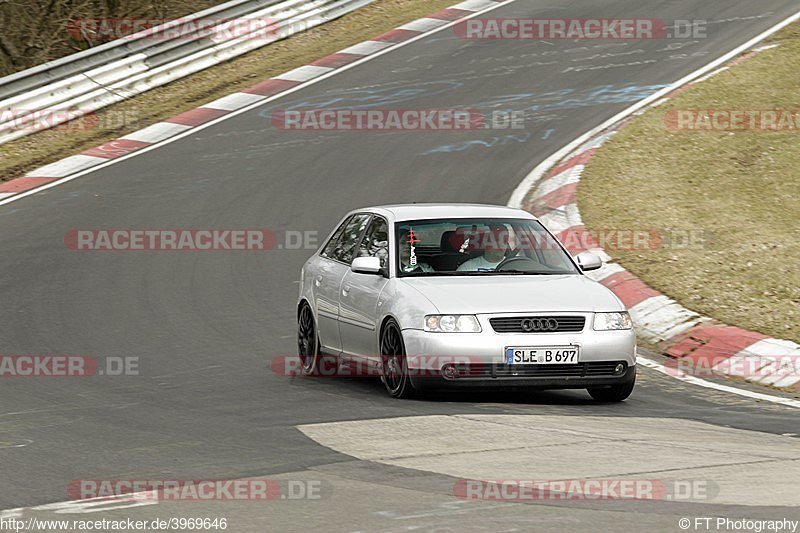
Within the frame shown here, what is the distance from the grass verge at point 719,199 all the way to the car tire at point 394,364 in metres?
3.51

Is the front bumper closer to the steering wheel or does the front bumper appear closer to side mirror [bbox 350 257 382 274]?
side mirror [bbox 350 257 382 274]

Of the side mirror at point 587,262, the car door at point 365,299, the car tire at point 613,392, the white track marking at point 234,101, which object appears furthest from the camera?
the white track marking at point 234,101

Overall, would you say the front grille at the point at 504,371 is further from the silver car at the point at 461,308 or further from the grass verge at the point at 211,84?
the grass verge at the point at 211,84

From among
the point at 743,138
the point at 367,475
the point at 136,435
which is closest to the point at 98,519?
the point at 367,475

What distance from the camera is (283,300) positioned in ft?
45.6

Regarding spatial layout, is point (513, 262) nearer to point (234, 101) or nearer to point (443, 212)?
point (443, 212)

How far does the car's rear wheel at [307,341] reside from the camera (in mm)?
11430

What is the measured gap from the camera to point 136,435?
8.45 meters

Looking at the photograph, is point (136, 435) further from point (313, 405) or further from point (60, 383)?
point (60, 383)

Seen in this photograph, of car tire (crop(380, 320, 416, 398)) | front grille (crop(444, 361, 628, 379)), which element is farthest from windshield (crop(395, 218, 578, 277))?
front grille (crop(444, 361, 628, 379))

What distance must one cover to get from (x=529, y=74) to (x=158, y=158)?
7105mm

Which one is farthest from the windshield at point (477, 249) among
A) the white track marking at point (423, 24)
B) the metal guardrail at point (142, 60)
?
the white track marking at point (423, 24)

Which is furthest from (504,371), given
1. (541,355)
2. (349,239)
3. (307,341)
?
(307,341)

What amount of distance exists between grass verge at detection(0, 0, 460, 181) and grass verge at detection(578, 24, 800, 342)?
25.5 feet
